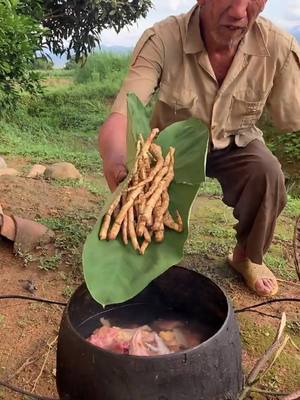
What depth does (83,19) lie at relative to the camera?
7922mm

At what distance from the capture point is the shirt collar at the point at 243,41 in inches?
112

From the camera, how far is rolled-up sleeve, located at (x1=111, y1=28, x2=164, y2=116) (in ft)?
8.70

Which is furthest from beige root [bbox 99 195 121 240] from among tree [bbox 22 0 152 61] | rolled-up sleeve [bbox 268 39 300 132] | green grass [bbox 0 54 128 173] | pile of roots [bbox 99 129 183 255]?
tree [bbox 22 0 152 61]

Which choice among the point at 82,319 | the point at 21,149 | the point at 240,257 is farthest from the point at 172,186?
the point at 21,149

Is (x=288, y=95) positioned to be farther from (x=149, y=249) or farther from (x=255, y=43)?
(x=149, y=249)

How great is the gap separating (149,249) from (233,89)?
60.8 inches

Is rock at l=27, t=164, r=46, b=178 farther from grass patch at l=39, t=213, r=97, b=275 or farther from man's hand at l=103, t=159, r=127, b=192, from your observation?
man's hand at l=103, t=159, r=127, b=192

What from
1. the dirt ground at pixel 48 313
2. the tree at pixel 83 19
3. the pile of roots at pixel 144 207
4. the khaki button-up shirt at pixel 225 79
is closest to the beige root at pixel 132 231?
the pile of roots at pixel 144 207

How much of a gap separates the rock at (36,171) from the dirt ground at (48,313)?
32.7 inches

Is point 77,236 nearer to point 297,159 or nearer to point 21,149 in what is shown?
point 21,149

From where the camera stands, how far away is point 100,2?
7543mm

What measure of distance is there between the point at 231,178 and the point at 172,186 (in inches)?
53.2

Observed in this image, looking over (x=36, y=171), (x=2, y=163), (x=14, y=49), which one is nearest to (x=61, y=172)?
(x=36, y=171)

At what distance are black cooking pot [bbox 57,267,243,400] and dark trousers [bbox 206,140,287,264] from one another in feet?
3.71
